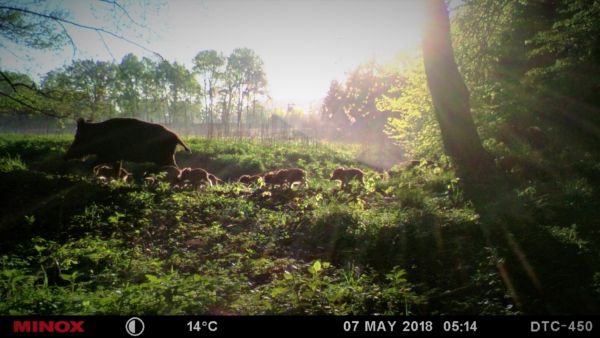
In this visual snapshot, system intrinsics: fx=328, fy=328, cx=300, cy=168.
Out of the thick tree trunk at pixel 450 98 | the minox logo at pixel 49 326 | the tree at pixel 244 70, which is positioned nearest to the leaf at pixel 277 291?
the minox logo at pixel 49 326

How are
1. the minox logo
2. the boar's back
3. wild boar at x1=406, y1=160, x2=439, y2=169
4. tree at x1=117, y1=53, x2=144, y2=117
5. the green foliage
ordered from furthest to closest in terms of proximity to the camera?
tree at x1=117, y1=53, x2=144, y2=117, the green foliage, wild boar at x1=406, y1=160, x2=439, y2=169, the boar's back, the minox logo

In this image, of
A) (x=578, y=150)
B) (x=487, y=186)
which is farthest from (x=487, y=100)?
(x=487, y=186)

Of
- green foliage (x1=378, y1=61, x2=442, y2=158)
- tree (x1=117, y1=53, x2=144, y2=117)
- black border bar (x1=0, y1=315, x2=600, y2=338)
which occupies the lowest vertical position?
black border bar (x1=0, y1=315, x2=600, y2=338)

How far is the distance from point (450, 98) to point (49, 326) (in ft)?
31.9

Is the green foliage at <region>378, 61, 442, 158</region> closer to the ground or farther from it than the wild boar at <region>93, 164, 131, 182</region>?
farther from it

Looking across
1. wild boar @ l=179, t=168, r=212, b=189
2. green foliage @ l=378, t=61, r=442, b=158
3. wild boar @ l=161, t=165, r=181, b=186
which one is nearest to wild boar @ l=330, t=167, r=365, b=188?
green foliage @ l=378, t=61, r=442, b=158

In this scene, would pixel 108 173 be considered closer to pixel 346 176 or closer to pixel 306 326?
pixel 346 176

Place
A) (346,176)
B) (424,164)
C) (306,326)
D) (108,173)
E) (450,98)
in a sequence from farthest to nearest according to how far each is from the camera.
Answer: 1. (424,164)
2. (346,176)
3. (108,173)
4. (450,98)
5. (306,326)

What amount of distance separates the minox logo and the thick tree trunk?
8.85m

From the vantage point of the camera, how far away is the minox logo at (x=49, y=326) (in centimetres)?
282

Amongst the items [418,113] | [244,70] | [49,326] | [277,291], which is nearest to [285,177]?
[418,113]

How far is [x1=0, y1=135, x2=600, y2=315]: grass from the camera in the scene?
3416 millimetres

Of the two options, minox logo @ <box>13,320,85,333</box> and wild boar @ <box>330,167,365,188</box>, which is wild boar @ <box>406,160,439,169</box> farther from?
minox logo @ <box>13,320,85,333</box>

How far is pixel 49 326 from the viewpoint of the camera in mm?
2842
